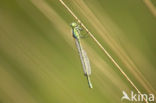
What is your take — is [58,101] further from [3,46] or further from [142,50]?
[142,50]

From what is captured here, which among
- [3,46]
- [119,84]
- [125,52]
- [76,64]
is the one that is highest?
[3,46]

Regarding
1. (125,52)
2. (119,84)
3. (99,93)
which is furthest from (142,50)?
(99,93)

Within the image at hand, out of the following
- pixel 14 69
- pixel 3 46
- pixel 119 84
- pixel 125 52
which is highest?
pixel 3 46

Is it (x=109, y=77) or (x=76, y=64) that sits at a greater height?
(x=76, y=64)

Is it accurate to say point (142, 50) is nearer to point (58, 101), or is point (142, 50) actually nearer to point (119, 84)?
point (119, 84)

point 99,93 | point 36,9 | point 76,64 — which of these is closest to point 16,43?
point 36,9

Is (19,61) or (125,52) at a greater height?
(19,61)
